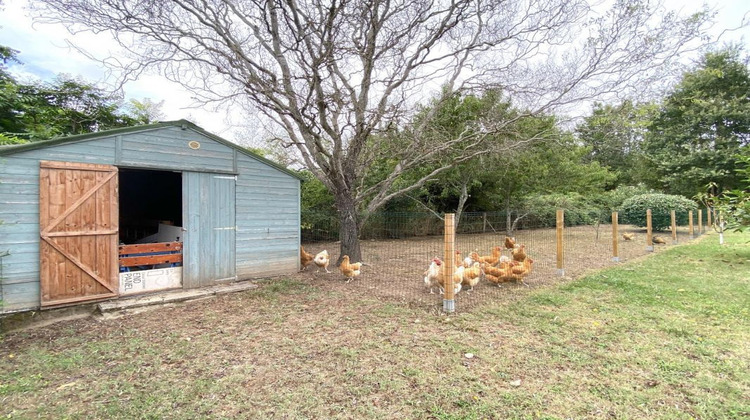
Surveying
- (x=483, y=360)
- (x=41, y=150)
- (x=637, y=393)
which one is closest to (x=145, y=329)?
(x=41, y=150)

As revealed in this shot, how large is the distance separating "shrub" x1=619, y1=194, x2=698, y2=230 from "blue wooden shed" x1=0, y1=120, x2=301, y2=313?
55.8 ft

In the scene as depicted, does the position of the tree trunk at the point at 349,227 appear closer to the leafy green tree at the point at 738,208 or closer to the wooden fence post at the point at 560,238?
the wooden fence post at the point at 560,238

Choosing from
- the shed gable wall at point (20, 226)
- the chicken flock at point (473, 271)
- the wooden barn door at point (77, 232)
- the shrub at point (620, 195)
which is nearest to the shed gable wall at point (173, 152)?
Result: the wooden barn door at point (77, 232)

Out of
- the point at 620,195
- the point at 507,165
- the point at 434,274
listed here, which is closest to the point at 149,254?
the point at 434,274

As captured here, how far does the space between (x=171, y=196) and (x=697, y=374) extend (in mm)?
10494

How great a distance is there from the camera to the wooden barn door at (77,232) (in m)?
4.37

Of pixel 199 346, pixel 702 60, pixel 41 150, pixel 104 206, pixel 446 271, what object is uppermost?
pixel 702 60

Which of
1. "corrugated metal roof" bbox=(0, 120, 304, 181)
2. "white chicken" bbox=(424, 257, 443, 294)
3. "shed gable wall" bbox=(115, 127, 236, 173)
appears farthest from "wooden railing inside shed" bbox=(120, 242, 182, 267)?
"white chicken" bbox=(424, 257, 443, 294)

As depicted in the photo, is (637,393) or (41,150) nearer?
(637,393)

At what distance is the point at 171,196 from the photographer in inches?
348

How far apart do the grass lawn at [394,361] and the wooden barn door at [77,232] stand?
0.70 meters

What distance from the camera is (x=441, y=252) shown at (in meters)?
9.24

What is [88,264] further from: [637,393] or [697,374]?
Answer: [697,374]

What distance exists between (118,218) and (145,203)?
4999 millimetres
